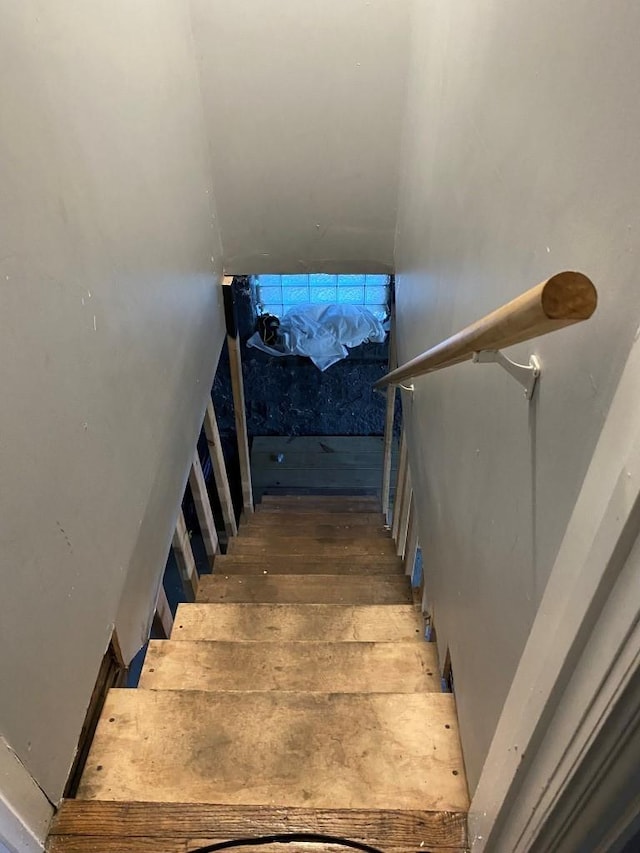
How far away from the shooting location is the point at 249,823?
1.26 metres

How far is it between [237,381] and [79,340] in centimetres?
241

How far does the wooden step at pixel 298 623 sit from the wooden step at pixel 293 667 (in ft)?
0.69

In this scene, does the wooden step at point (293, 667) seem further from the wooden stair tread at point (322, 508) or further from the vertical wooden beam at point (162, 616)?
the wooden stair tread at point (322, 508)

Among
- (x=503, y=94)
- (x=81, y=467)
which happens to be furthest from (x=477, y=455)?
(x=81, y=467)

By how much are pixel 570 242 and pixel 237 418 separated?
130 inches

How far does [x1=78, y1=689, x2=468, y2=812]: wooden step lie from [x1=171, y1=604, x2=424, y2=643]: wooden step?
61cm

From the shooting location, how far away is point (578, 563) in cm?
67

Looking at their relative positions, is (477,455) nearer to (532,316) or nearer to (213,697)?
(532,316)

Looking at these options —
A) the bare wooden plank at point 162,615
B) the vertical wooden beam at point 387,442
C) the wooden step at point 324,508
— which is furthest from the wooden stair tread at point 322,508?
the bare wooden plank at point 162,615

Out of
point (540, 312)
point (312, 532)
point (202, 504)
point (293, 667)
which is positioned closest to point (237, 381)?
point (202, 504)

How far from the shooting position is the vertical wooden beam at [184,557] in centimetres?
271

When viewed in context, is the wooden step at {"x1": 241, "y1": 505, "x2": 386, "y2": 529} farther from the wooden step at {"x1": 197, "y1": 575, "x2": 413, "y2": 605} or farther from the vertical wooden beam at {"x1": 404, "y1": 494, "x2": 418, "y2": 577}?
the wooden step at {"x1": 197, "y1": 575, "x2": 413, "y2": 605}

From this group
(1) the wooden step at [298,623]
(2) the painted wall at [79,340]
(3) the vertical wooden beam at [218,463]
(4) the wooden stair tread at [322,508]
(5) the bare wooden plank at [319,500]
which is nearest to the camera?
(2) the painted wall at [79,340]

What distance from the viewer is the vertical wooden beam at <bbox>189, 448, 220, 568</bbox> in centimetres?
303
